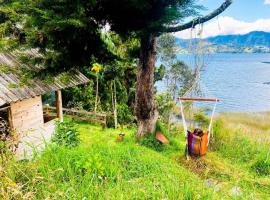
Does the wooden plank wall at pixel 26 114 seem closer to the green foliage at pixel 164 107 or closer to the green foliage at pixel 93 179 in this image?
the green foliage at pixel 93 179

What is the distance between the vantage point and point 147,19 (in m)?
7.16

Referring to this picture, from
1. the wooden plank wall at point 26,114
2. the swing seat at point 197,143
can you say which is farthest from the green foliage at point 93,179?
the wooden plank wall at point 26,114

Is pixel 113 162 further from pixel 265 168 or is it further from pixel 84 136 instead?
pixel 84 136

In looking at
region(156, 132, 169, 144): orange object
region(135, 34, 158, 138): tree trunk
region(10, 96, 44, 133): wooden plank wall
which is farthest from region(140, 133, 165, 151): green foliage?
region(10, 96, 44, 133): wooden plank wall

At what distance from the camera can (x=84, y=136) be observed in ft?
51.2

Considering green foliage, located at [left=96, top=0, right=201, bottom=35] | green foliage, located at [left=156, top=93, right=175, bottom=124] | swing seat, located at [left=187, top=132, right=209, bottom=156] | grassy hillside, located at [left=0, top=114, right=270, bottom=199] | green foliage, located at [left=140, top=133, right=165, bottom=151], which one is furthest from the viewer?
green foliage, located at [left=156, top=93, right=175, bottom=124]

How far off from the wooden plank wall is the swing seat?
513 centimetres

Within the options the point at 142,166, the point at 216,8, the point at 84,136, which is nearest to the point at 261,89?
the point at 84,136

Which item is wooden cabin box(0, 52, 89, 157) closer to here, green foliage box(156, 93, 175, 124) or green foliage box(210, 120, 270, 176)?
green foliage box(210, 120, 270, 176)

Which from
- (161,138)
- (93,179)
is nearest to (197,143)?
(161,138)

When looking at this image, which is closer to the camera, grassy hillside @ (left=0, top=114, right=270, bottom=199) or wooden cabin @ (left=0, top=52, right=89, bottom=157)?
grassy hillside @ (left=0, top=114, right=270, bottom=199)

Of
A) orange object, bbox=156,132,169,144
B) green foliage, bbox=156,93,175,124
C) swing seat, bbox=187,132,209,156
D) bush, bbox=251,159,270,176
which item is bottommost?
green foliage, bbox=156,93,175,124

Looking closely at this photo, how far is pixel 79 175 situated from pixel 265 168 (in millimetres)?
5831

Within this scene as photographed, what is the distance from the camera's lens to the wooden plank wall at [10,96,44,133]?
9.69 metres
